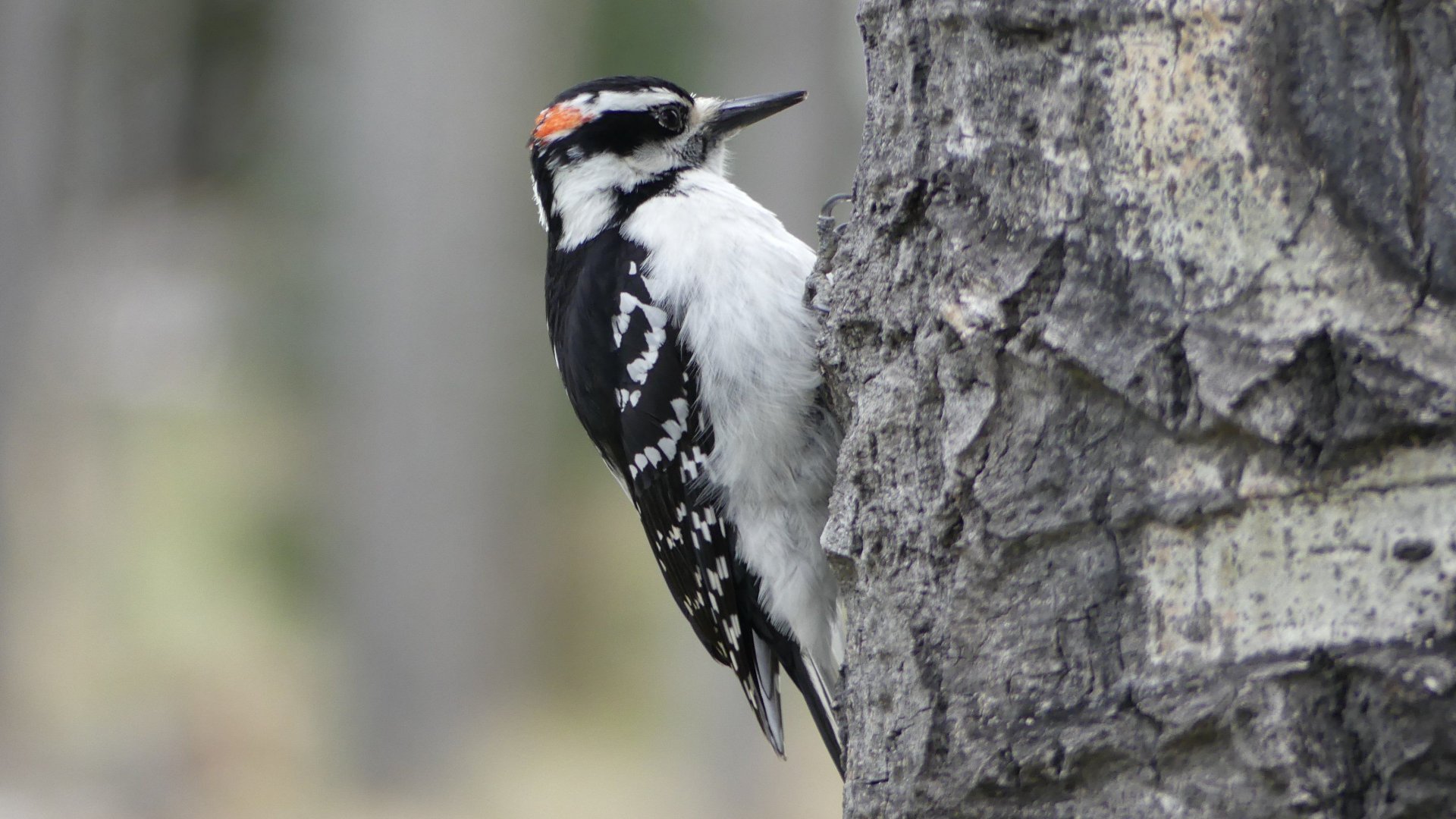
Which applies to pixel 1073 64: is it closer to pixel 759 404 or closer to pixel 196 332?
pixel 759 404

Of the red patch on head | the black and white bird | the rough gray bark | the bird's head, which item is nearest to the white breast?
the black and white bird

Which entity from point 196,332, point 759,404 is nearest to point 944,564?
point 759,404

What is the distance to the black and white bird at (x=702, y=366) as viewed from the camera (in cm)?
290

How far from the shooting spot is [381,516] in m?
7.70

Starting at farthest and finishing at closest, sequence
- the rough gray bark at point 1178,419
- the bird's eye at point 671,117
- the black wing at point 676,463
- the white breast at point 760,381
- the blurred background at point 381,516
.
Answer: the blurred background at point 381,516, the bird's eye at point 671,117, the black wing at point 676,463, the white breast at point 760,381, the rough gray bark at point 1178,419

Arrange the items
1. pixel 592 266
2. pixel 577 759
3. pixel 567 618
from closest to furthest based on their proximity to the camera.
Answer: pixel 592 266, pixel 577 759, pixel 567 618

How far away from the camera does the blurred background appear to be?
6953 millimetres

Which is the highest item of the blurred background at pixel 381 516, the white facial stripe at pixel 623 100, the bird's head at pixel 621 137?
the white facial stripe at pixel 623 100

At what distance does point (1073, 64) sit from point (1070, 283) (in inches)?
10.3

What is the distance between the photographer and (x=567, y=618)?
29.8 feet

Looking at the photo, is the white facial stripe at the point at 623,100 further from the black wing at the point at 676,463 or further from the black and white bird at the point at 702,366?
the black wing at the point at 676,463

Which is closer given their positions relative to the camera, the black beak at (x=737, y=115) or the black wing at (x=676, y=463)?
the black wing at (x=676, y=463)

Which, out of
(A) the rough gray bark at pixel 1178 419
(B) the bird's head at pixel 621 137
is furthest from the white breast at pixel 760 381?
(A) the rough gray bark at pixel 1178 419

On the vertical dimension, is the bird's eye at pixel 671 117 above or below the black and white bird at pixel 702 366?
above
